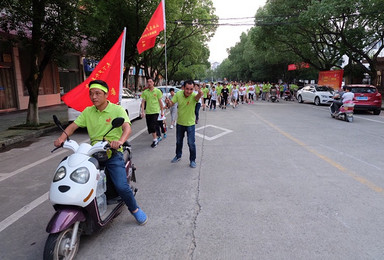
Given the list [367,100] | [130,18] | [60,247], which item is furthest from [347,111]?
[130,18]

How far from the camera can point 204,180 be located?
191 inches

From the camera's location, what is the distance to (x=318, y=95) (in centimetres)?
2106

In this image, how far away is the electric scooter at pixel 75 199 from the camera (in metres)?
2.47

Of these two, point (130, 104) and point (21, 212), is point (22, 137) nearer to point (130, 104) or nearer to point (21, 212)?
point (130, 104)

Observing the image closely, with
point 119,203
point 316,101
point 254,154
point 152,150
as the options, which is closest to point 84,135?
point 152,150

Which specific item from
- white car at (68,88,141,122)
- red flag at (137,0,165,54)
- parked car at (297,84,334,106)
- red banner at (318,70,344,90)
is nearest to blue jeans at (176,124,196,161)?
red flag at (137,0,165,54)

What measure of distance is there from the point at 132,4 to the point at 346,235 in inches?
678

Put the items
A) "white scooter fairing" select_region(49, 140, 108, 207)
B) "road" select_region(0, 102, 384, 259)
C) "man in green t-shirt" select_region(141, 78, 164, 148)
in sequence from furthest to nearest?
"man in green t-shirt" select_region(141, 78, 164, 148), "road" select_region(0, 102, 384, 259), "white scooter fairing" select_region(49, 140, 108, 207)

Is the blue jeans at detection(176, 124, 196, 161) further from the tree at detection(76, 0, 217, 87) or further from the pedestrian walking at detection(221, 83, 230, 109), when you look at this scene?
the pedestrian walking at detection(221, 83, 230, 109)

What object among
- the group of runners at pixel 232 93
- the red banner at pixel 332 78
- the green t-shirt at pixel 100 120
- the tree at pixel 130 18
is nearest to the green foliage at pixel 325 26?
the red banner at pixel 332 78

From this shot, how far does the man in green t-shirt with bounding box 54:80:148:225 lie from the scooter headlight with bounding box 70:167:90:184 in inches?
18.0

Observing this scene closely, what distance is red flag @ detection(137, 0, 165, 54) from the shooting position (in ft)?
27.4

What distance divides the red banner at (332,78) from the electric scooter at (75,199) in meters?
27.4

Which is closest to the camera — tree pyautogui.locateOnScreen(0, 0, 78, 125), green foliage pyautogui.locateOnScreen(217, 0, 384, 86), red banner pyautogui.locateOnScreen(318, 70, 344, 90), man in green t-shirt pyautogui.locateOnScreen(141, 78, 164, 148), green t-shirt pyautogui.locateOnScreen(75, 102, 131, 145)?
green t-shirt pyautogui.locateOnScreen(75, 102, 131, 145)
